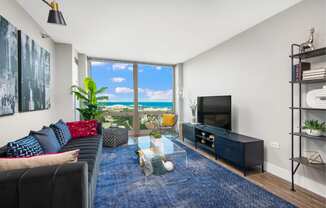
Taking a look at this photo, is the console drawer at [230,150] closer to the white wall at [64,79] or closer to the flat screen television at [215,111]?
the flat screen television at [215,111]

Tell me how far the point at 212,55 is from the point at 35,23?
3.81 meters

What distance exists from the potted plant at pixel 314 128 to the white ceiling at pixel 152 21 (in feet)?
5.58

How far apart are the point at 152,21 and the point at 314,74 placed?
244 centimetres

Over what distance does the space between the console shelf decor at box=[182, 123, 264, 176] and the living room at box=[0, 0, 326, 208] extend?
2 centimetres

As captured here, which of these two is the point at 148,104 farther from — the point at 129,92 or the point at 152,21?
the point at 152,21

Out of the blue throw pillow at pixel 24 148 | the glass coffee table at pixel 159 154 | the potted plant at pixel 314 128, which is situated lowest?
the glass coffee table at pixel 159 154

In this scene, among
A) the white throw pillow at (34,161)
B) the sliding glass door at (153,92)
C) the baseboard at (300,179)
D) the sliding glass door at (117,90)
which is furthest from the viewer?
the sliding glass door at (153,92)

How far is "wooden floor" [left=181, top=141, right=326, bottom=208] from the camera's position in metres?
1.97

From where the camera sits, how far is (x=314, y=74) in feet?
6.54

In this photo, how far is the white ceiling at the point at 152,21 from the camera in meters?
2.37

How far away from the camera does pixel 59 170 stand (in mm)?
1105

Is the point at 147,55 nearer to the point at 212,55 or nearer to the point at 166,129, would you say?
the point at 212,55

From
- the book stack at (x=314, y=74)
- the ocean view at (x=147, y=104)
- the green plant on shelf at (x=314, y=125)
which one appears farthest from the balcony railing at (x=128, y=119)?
the book stack at (x=314, y=74)

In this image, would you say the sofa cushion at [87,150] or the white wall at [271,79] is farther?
the white wall at [271,79]
